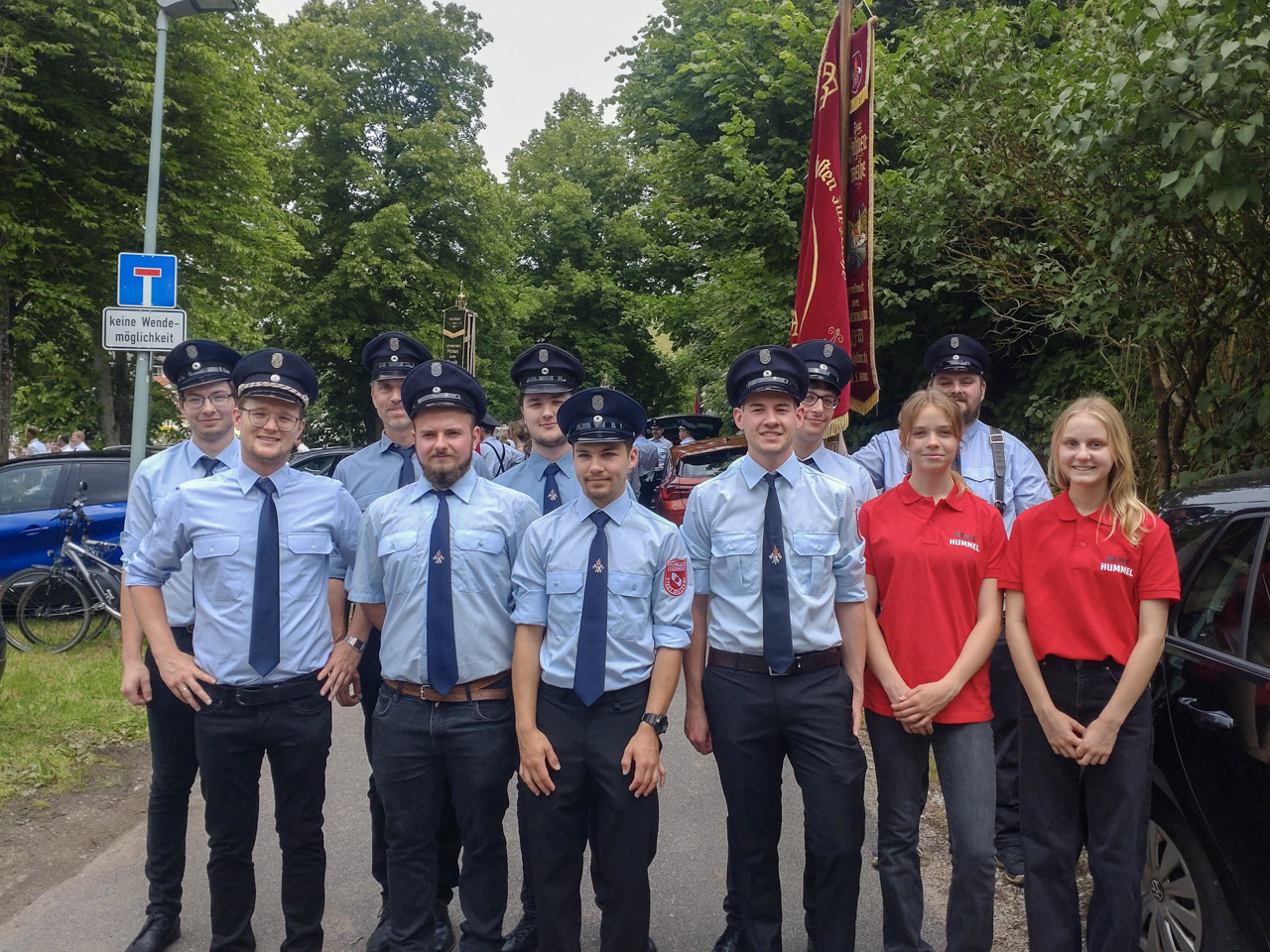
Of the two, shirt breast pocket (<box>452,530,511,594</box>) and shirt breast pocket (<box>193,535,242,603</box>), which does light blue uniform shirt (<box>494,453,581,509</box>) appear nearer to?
shirt breast pocket (<box>452,530,511,594</box>)

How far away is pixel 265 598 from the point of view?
347 centimetres

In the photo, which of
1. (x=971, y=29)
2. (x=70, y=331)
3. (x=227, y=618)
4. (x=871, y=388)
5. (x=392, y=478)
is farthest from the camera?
(x=70, y=331)

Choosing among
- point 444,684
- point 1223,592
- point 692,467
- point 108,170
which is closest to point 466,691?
point 444,684

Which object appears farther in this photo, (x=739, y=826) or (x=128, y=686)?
(x=128, y=686)

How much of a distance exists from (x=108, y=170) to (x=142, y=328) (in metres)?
7.99

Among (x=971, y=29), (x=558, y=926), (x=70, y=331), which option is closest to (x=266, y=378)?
(x=558, y=926)

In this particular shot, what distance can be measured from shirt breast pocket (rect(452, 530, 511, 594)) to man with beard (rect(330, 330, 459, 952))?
61 cm

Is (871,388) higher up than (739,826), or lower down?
higher up

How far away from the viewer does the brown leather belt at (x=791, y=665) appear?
3352 mm

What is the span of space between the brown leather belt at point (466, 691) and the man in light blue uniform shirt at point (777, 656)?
2.10ft

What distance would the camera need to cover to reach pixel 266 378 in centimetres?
357

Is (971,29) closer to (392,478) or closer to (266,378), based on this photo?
(392,478)

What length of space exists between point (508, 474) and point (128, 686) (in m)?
1.72

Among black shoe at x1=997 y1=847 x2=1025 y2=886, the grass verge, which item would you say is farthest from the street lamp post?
black shoe at x1=997 y1=847 x2=1025 y2=886
